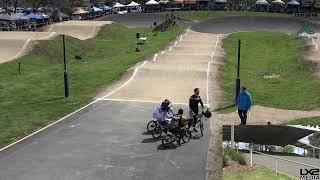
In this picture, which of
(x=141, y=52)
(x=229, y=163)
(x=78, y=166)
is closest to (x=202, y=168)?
(x=229, y=163)

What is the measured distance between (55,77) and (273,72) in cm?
1693

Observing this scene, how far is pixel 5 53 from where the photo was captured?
46.8 meters

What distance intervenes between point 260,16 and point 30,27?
38.0 metres

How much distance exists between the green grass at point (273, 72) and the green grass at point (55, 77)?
7819 mm

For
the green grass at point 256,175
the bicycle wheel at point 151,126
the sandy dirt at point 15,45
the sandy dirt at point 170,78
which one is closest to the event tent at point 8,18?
the sandy dirt at point 15,45

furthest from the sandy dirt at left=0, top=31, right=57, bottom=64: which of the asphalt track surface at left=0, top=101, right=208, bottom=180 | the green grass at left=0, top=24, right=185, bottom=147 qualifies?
the asphalt track surface at left=0, top=101, right=208, bottom=180

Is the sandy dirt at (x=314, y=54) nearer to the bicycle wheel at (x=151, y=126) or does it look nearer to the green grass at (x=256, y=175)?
the bicycle wheel at (x=151, y=126)

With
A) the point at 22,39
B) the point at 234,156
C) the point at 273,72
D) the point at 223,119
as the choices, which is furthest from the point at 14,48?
the point at 234,156

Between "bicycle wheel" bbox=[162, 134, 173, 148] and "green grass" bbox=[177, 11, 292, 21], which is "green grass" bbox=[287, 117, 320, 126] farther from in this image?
"green grass" bbox=[177, 11, 292, 21]

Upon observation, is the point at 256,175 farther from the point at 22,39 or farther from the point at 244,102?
the point at 22,39

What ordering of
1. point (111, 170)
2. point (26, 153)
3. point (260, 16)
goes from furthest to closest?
point (260, 16), point (26, 153), point (111, 170)

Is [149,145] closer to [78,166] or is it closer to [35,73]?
[78,166]

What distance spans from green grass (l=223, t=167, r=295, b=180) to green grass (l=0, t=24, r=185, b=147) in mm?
8980

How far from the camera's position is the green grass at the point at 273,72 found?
2998 centimetres
